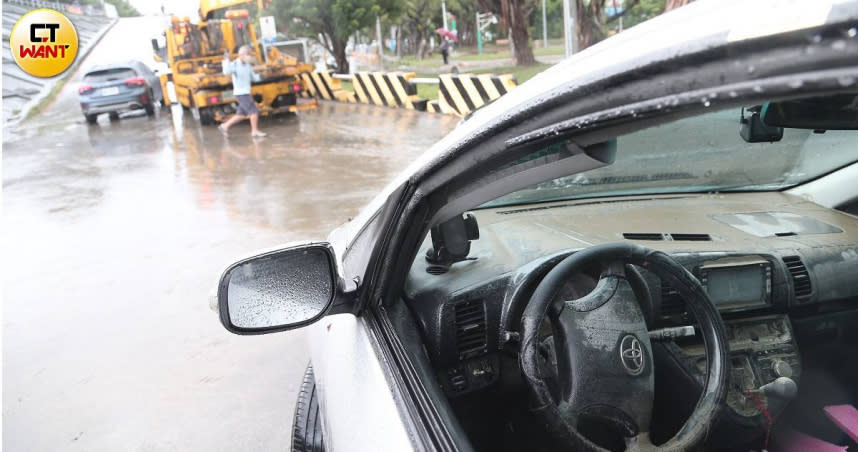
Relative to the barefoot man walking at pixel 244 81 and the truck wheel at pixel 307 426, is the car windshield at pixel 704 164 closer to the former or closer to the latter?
the truck wheel at pixel 307 426

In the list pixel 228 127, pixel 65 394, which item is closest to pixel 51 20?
pixel 228 127

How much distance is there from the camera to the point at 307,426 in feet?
7.27

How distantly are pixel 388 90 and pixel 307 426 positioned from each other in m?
13.6

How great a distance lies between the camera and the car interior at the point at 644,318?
159 centimetres

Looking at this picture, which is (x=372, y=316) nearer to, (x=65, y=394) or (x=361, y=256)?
(x=361, y=256)

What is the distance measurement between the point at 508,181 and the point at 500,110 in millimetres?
136

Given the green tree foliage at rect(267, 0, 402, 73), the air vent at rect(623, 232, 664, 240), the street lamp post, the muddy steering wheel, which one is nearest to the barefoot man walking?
the street lamp post

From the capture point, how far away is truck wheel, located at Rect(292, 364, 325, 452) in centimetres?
216

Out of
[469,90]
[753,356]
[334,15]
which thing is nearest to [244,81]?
[469,90]

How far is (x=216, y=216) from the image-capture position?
22.8 feet

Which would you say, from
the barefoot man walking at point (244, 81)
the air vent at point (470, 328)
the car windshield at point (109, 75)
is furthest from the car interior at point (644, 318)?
the car windshield at point (109, 75)

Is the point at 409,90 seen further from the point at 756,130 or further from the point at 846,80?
the point at 846,80

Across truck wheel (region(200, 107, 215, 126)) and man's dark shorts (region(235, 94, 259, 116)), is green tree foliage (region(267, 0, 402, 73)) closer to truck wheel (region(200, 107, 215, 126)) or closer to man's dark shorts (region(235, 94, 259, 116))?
truck wheel (region(200, 107, 215, 126))

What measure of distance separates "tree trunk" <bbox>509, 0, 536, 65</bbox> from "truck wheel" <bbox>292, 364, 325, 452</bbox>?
63.1ft
